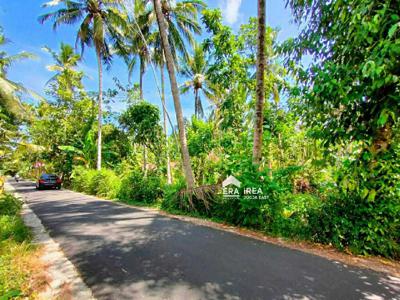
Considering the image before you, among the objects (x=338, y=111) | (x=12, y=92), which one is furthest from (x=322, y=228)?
(x=12, y=92)

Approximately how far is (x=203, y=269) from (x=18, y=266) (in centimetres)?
285

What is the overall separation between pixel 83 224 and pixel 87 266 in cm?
298

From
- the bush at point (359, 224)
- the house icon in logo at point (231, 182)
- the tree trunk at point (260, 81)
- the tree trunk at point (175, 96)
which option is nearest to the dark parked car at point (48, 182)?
the tree trunk at point (175, 96)

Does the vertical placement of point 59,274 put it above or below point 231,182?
below

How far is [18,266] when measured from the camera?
3215mm

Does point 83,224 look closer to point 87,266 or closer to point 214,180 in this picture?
point 87,266

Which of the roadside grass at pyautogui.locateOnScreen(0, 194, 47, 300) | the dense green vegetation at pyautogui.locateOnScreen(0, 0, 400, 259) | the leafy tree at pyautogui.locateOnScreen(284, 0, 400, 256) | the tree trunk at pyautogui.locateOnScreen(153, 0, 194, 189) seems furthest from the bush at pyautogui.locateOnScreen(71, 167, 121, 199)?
the leafy tree at pyautogui.locateOnScreen(284, 0, 400, 256)

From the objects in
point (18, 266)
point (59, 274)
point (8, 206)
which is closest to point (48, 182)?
point (8, 206)

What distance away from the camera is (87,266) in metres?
3.40

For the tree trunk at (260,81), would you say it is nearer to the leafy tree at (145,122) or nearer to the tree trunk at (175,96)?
the tree trunk at (175,96)

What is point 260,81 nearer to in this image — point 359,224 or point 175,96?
point 175,96

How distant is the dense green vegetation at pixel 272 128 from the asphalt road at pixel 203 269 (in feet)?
3.38

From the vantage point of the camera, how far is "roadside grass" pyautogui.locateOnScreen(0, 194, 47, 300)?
2.62m

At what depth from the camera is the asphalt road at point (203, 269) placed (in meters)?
2.63
